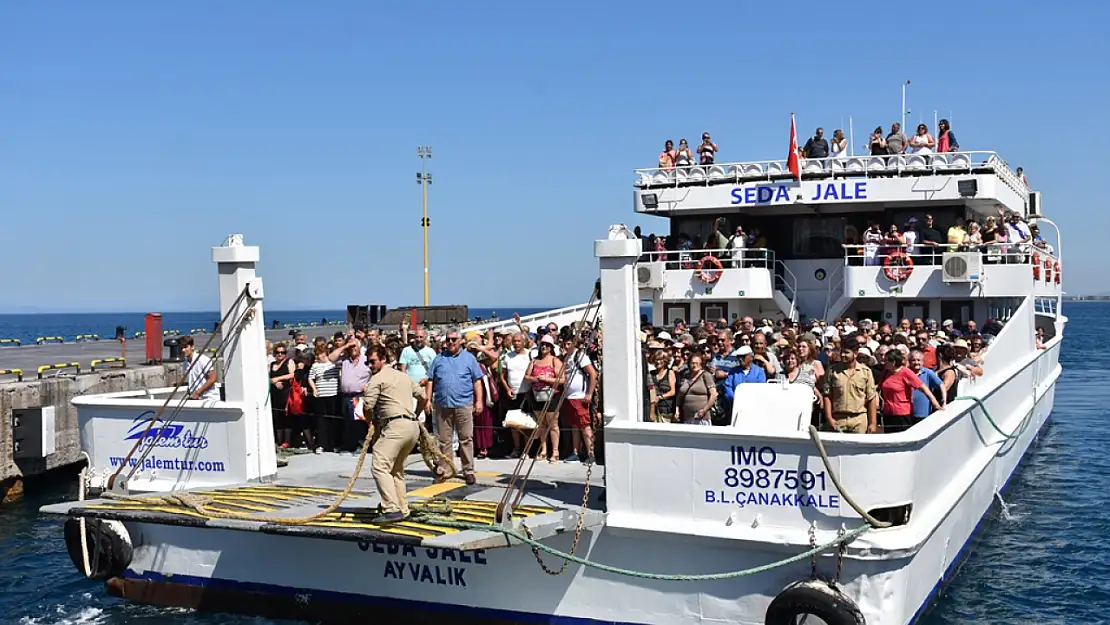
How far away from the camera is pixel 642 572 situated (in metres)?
8.80

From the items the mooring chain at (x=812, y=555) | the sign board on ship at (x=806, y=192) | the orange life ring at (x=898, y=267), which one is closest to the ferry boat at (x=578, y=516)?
the mooring chain at (x=812, y=555)

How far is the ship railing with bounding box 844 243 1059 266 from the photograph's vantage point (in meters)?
17.9

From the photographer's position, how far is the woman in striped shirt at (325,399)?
41.2 feet

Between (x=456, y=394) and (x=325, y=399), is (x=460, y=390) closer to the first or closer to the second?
(x=456, y=394)

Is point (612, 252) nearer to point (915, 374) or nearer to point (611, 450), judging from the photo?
point (611, 450)

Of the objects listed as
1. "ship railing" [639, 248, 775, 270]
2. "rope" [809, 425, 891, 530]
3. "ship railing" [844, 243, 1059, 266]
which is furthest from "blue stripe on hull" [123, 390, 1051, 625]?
"ship railing" [639, 248, 775, 270]

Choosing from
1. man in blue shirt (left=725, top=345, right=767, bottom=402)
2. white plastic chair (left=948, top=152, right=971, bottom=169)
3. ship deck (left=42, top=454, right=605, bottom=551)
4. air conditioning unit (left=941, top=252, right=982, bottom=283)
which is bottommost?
ship deck (left=42, top=454, right=605, bottom=551)

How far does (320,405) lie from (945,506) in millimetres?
6927

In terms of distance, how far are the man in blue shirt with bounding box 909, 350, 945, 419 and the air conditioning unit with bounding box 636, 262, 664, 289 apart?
724 centimetres

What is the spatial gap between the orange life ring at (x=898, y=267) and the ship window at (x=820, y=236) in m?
1.64

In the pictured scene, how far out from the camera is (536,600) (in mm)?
9094

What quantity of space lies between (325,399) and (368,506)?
3651 mm

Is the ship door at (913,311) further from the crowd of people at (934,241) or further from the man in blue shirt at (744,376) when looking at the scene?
the man in blue shirt at (744,376)

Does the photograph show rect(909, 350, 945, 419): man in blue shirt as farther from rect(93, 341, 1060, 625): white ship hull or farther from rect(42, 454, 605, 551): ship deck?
rect(42, 454, 605, 551): ship deck
